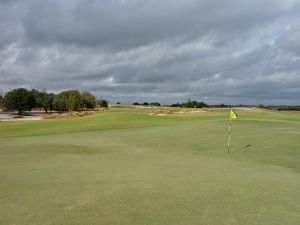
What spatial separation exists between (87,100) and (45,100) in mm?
21985

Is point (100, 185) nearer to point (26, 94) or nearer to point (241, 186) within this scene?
point (241, 186)

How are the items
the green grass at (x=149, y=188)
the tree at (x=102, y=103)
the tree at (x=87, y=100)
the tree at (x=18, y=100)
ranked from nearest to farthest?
the green grass at (x=149, y=188) → the tree at (x=18, y=100) → the tree at (x=87, y=100) → the tree at (x=102, y=103)

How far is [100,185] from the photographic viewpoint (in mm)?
7699

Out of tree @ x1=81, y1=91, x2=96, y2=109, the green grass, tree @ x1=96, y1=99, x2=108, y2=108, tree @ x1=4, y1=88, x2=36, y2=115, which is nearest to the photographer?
the green grass

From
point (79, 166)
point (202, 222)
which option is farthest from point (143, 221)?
point (79, 166)

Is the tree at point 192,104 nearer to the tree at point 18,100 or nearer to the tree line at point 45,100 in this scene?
the tree line at point 45,100

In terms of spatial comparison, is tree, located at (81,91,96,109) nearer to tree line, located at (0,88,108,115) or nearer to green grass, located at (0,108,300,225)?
tree line, located at (0,88,108,115)

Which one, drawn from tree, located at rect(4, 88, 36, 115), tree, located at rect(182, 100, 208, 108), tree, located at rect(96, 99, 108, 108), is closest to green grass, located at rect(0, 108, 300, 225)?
tree, located at rect(4, 88, 36, 115)

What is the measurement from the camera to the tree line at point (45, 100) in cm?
8412

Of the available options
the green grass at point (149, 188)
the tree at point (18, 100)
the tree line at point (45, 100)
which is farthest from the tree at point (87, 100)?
the green grass at point (149, 188)

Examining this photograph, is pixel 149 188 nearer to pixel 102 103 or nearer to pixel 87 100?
pixel 87 100

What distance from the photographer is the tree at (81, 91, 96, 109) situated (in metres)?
121

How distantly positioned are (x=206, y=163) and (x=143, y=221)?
22.8 feet

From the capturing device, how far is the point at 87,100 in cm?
12288
